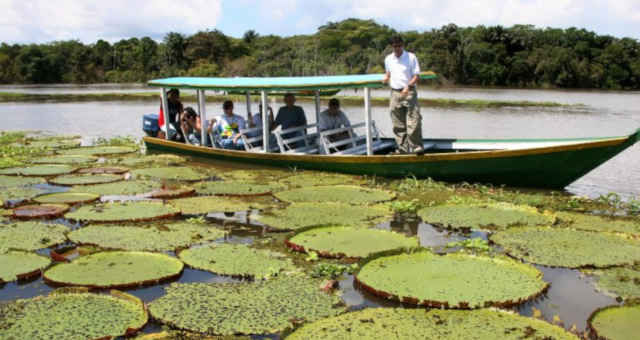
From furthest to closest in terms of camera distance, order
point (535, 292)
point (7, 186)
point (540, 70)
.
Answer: point (540, 70) < point (7, 186) < point (535, 292)

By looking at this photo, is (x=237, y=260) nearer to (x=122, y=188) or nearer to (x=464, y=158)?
(x=122, y=188)

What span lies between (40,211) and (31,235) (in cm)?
101

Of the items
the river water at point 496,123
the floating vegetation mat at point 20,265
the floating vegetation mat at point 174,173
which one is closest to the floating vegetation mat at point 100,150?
the floating vegetation mat at point 174,173

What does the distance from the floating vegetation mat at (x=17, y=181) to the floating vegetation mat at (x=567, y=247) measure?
6.51 m

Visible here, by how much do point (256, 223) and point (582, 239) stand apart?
326cm

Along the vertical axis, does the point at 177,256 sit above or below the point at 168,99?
below

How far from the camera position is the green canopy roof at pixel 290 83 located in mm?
8289

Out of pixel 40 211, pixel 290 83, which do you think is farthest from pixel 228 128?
pixel 40 211

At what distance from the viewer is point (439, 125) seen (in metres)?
18.5

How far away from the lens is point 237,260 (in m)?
4.96

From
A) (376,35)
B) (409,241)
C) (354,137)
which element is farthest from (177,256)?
(376,35)

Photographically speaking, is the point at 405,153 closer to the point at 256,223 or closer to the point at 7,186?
the point at 256,223

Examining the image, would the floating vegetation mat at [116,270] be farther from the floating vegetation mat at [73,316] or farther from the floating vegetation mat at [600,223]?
the floating vegetation mat at [600,223]

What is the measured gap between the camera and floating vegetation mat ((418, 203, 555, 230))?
6.05 m
